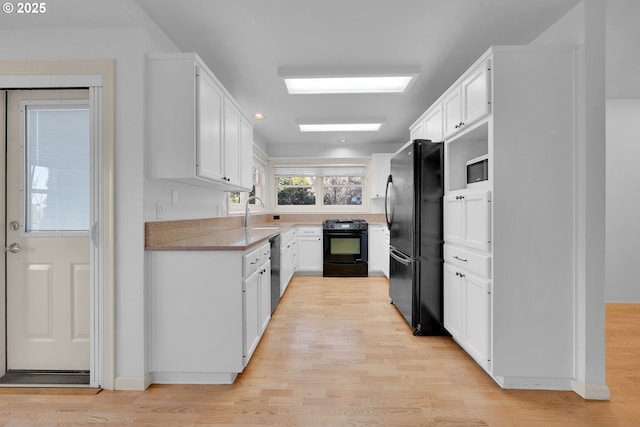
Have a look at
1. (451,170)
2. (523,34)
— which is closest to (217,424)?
(451,170)

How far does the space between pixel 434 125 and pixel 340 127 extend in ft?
6.26

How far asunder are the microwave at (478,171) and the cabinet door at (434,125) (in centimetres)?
48

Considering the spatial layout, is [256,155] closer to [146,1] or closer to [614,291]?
[146,1]

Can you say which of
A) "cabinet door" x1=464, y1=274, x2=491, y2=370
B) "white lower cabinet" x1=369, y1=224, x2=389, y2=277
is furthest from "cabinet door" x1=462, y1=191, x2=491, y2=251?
"white lower cabinet" x1=369, y1=224, x2=389, y2=277

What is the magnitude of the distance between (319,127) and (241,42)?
2.26 meters

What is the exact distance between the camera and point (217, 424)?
165cm

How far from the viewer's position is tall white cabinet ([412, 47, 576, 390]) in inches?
74.8

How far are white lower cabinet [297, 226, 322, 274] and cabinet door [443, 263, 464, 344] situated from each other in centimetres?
292

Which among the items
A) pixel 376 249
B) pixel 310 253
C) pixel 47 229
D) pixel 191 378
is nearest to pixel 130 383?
pixel 191 378

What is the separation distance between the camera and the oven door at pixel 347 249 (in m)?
5.29

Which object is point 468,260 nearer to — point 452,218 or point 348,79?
point 452,218

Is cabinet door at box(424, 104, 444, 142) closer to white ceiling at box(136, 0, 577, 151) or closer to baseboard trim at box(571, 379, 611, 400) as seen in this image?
white ceiling at box(136, 0, 577, 151)

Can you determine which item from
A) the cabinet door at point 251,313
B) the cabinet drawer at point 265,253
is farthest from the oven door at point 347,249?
the cabinet door at point 251,313

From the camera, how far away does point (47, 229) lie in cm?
213
